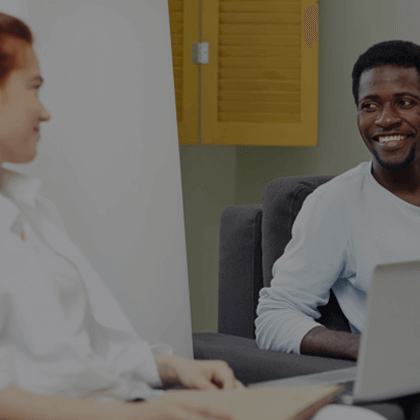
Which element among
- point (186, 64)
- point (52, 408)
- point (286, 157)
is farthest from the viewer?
point (286, 157)

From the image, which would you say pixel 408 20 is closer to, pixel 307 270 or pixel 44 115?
pixel 307 270

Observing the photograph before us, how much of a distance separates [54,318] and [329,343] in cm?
57

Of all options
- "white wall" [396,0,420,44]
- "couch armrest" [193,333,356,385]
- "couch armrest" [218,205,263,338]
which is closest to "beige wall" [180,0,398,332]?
"white wall" [396,0,420,44]

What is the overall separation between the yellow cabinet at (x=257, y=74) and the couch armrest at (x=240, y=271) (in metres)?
1.16

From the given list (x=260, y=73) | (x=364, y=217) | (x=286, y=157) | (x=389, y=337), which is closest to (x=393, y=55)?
(x=364, y=217)

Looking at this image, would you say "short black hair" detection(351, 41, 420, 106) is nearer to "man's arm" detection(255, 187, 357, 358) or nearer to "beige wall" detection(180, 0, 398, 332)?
"man's arm" detection(255, 187, 357, 358)

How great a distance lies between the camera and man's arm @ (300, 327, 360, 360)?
3.50 feet

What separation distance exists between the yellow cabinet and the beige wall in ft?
0.30

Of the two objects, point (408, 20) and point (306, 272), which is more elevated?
point (408, 20)

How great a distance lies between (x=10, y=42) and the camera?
2.21 ft

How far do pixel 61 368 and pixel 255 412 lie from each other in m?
0.19

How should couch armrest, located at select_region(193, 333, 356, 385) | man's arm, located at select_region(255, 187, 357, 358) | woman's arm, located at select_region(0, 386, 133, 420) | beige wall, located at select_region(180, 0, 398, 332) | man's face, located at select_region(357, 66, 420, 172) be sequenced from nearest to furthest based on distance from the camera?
woman's arm, located at select_region(0, 386, 133, 420) → couch armrest, located at select_region(193, 333, 356, 385) → man's arm, located at select_region(255, 187, 357, 358) → man's face, located at select_region(357, 66, 420, 172) → beige wall, located at select_region(180, 0, 398, 332)

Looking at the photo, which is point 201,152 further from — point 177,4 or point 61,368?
point 61,368

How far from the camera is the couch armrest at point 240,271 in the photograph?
154cm
